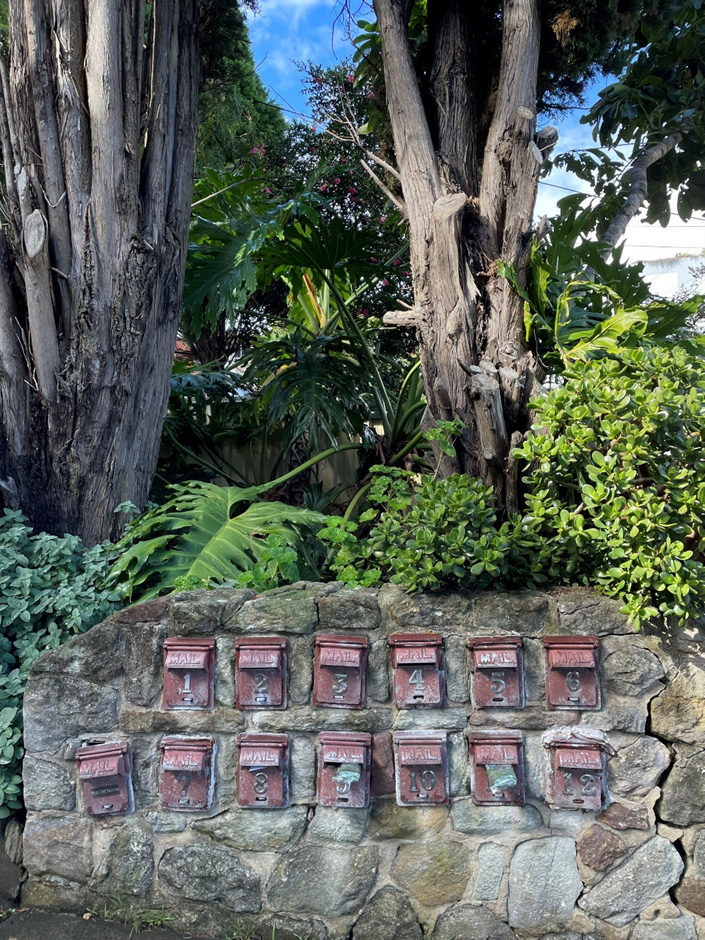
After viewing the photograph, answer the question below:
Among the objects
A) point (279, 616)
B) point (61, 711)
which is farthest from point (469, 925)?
point (61, 711)

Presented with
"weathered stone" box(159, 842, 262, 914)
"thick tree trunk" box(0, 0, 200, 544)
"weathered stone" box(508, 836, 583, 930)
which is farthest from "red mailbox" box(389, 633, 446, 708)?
"thick tree trunk" box(0, 0, 200, 544)

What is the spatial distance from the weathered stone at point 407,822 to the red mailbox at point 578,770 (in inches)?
16.1

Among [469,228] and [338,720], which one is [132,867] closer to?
[338,720]

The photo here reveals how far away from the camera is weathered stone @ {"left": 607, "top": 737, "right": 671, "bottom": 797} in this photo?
265 centimetres

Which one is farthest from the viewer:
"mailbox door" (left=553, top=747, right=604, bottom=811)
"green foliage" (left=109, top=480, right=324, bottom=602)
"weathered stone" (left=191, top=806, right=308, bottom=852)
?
"green foliage" (left=109, top=480, right=324, bottom=602)

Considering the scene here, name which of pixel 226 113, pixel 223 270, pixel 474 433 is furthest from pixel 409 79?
pixel 226 113

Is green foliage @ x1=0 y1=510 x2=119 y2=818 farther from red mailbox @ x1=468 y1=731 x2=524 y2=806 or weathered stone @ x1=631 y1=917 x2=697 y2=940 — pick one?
weathered stone @ x1=631 y1=917 x2=697 y2=940

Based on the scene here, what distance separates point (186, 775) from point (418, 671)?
0.92 metres

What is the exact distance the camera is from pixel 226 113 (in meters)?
8.27

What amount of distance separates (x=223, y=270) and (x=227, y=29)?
4.46 ft

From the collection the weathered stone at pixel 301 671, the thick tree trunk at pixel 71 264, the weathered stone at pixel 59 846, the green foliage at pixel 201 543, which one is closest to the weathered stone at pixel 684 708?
the weathered stone at pixel 301 671

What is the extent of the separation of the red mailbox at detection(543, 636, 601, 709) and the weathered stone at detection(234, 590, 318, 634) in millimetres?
867

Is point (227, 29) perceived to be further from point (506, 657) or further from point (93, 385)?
point (506, 657)

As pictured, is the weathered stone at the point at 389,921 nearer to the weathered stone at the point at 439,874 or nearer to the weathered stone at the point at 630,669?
the weathered stone at the point at 439,874
